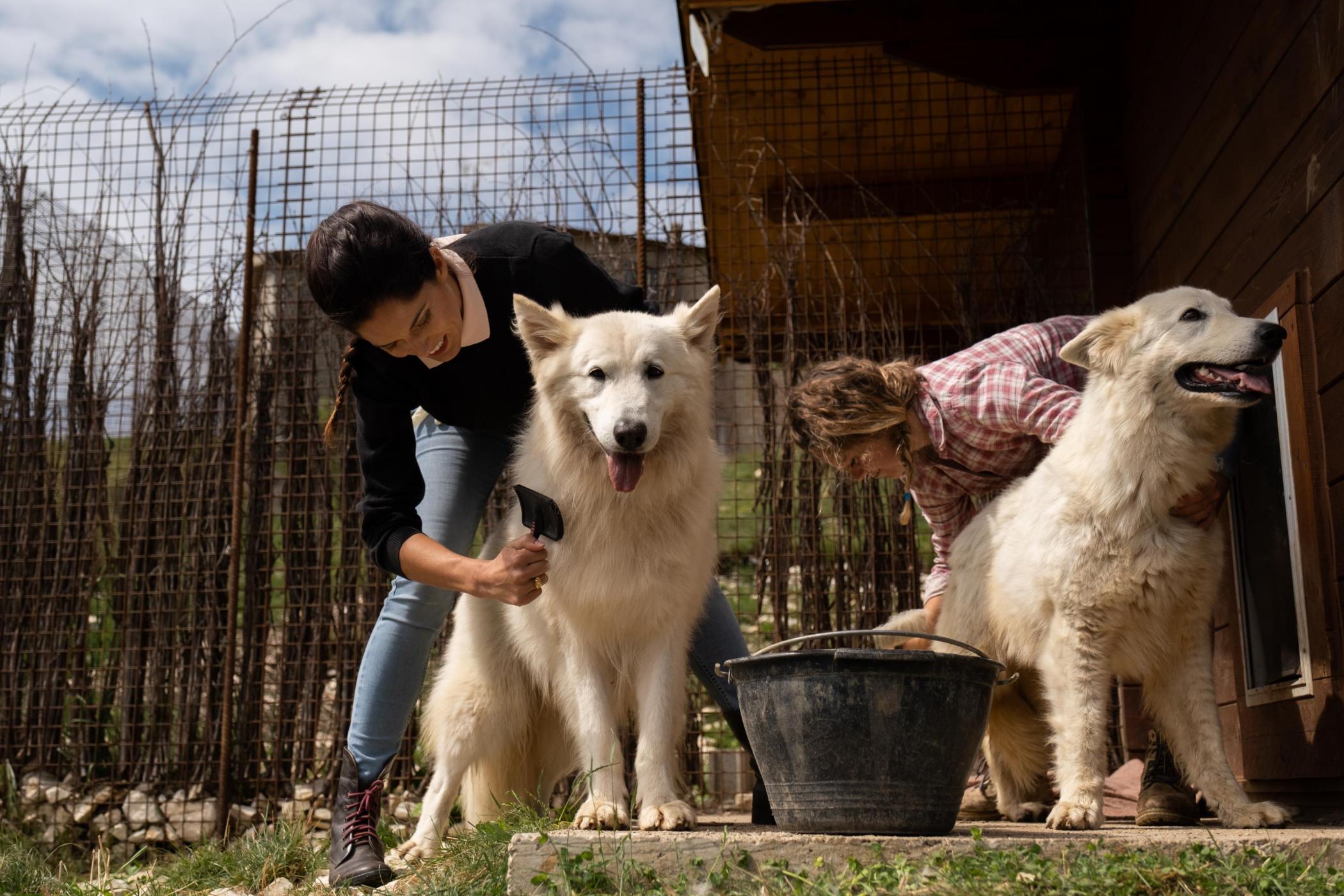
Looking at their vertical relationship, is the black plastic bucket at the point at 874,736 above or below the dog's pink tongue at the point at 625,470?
below

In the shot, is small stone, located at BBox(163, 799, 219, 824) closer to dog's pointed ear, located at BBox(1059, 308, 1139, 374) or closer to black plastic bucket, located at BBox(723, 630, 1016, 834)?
black plastic bucket, located at BBox(723, 630, 1016, 834)

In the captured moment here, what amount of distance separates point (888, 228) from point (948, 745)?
17.3ft

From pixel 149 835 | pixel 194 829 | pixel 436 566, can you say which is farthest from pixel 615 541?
pixel 149 835

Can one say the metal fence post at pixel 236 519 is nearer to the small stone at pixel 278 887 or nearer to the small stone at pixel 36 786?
the small stone at pixel 36 786

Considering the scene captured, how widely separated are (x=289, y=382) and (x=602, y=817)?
3840 mm

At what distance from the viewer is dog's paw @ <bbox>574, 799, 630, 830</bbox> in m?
2.84

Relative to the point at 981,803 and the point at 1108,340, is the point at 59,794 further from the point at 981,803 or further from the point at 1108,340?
the point at 1108,340

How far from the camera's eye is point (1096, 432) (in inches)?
121

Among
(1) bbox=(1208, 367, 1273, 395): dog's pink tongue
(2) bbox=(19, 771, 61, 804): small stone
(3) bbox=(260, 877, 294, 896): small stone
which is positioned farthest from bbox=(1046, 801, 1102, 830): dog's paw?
(2) bbox=(19, 771, 61, 804): small stone

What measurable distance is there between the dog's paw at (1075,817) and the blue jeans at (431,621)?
3.34 feet

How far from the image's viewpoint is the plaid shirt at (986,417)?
11.2ft

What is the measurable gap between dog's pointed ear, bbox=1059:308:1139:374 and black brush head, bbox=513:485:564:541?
1.51 m

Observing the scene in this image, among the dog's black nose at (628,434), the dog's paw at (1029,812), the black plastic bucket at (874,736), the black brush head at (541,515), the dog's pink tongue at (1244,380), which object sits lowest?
the dog's paw at (1029,812)

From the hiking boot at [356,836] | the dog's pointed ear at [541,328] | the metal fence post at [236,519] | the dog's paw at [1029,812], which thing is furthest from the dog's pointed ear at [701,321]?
the metal fence post at [236,519]
